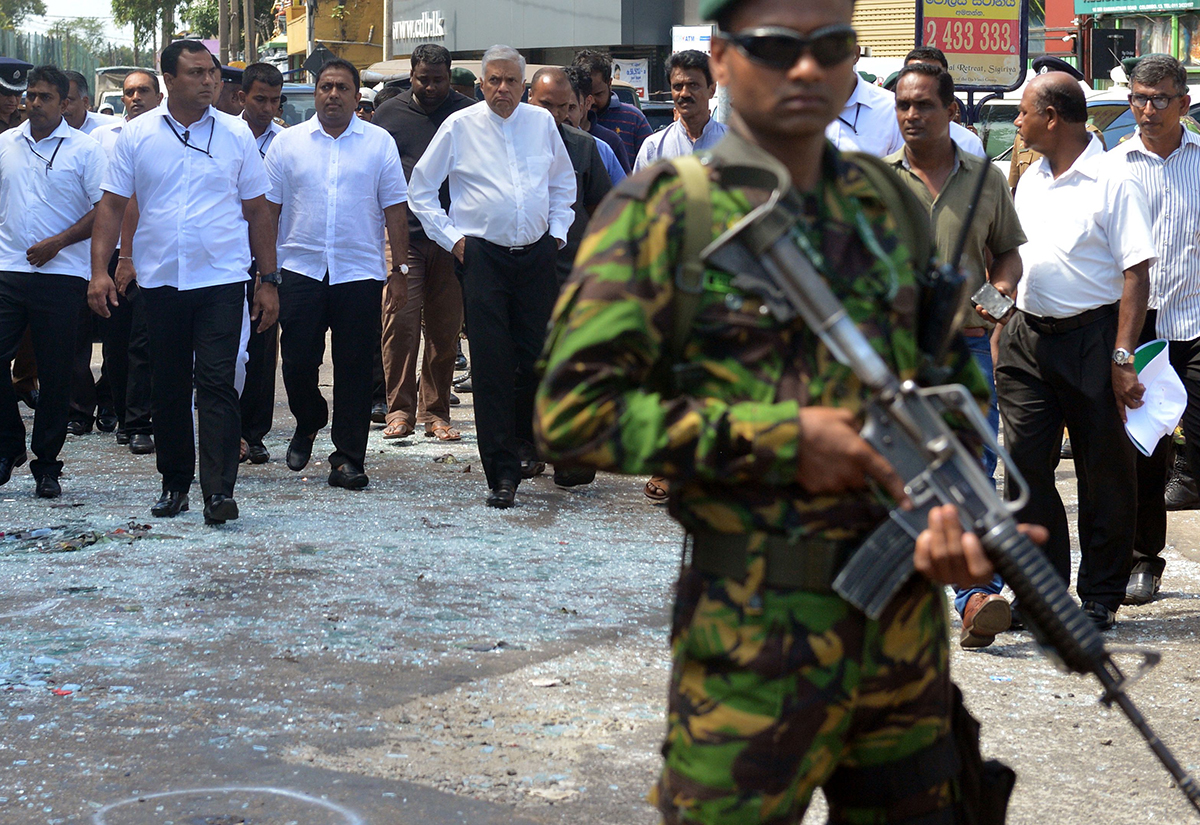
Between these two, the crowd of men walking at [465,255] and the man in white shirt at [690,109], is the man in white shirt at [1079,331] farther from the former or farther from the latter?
the man in white shirt at [690,109]

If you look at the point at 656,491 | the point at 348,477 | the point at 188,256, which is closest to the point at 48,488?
the point at 348,477

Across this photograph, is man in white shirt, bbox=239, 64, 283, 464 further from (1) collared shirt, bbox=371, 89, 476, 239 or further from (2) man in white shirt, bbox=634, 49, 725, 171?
(2) man in white shirt, bbox=634, 49, 725, 171

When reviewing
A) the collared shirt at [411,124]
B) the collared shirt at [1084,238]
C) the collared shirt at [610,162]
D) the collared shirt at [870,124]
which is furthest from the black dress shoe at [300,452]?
the collared shirt at [1084,238]

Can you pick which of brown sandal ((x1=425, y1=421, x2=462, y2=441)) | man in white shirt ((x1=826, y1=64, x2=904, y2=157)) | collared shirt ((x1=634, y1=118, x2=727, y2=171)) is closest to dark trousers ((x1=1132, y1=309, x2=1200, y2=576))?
man in white shirt ((x1=826, y1=64, x2=904, y2=157))

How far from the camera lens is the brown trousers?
9625 millimetres

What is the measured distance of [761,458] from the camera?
82.0 inches

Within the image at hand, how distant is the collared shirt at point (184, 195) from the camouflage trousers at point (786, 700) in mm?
5384

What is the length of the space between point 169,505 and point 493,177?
2236mm

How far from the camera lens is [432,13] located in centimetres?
3956

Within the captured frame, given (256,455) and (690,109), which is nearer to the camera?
(690,109)

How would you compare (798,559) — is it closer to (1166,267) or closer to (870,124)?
→ (1166,267)

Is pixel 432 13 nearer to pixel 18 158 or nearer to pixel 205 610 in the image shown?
pixel 18 158

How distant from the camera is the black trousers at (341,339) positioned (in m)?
8.20

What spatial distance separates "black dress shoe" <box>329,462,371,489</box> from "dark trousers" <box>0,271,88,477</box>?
1384mm
